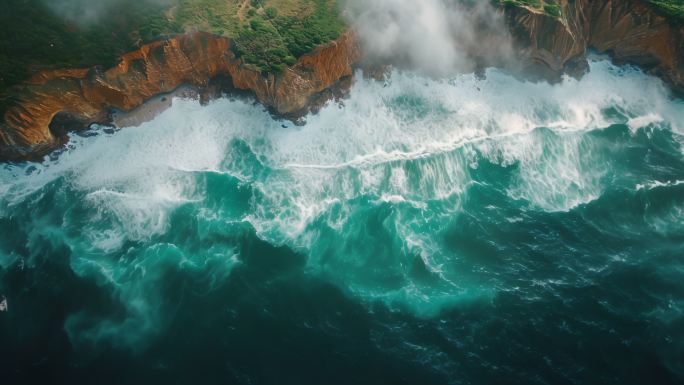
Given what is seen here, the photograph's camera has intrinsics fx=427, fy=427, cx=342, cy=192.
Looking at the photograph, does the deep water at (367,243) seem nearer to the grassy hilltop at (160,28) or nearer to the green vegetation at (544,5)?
the grassy hilltop at (160,28)

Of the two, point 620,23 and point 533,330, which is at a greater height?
point 620,23

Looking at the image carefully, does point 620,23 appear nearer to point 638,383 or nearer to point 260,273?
point 638,383

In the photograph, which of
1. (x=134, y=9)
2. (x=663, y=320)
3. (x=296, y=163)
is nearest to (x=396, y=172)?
(x=296, y=163)

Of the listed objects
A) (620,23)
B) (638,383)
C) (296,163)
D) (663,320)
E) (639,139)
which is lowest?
(638,383)

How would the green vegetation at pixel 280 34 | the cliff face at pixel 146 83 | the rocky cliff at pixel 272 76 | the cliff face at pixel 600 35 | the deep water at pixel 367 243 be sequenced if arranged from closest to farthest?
the deep water at pixel 367 243
the cliff face at pixel 146 83
the rocky cliff at pixel 272 76
the green vegetation at pixel 280 34
the cliff face at pixel 600 35

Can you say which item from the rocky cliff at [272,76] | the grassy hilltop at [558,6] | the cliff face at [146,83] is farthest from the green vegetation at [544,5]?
the cliff face at [146,83]

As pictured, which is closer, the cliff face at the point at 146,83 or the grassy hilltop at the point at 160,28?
the grassy hilltop at the point at 160,28

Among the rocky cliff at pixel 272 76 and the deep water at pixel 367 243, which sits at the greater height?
the rocky cliff at pixel 272 76
